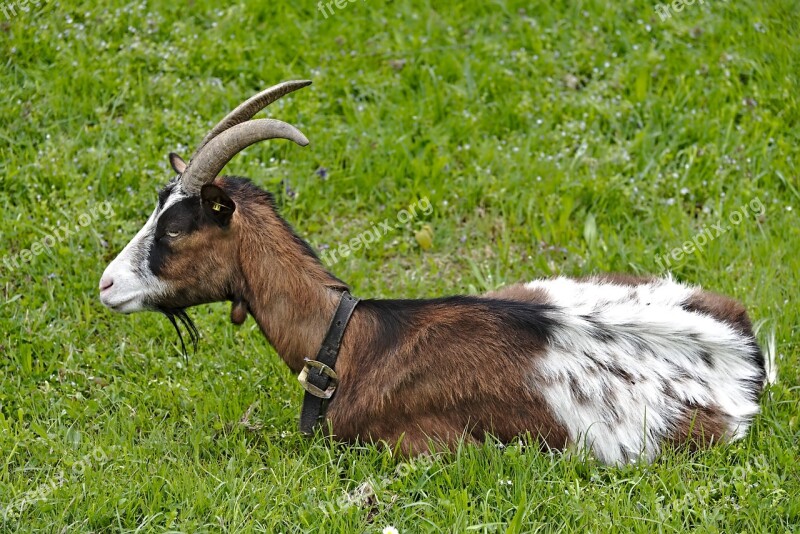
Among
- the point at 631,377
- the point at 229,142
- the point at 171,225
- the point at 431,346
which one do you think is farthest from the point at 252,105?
the point at 631,377

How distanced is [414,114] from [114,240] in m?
2.05

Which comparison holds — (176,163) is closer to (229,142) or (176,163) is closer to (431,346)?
(229,142)

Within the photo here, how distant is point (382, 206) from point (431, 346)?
207cm

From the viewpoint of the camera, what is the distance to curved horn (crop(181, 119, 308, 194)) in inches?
159

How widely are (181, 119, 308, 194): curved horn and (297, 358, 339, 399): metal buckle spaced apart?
2.76 feet

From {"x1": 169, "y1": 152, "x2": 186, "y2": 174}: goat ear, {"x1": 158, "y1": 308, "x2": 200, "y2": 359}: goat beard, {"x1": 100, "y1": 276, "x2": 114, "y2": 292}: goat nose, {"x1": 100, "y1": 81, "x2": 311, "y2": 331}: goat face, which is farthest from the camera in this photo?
{"x1": 169, "y1": 152, "x2": 186, "y2": 174}: goat ear

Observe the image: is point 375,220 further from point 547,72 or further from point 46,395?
point 46,395

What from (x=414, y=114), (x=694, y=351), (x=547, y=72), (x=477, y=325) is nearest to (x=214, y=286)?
(x=477, y=325)

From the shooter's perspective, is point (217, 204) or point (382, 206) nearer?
point (217, 204)

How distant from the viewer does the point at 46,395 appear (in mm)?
4746

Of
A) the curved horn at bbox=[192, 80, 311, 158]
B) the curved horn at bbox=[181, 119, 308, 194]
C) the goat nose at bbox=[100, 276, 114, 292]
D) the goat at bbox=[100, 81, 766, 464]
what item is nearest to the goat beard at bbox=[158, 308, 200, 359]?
the goat at bbox=[100, 81, 766, 464]

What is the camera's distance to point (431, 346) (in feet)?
13.8

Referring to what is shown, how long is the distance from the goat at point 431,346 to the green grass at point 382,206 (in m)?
0.14

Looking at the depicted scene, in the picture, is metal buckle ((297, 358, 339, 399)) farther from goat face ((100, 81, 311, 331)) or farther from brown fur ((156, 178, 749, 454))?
goat face ((100, 81, 311, 331))
